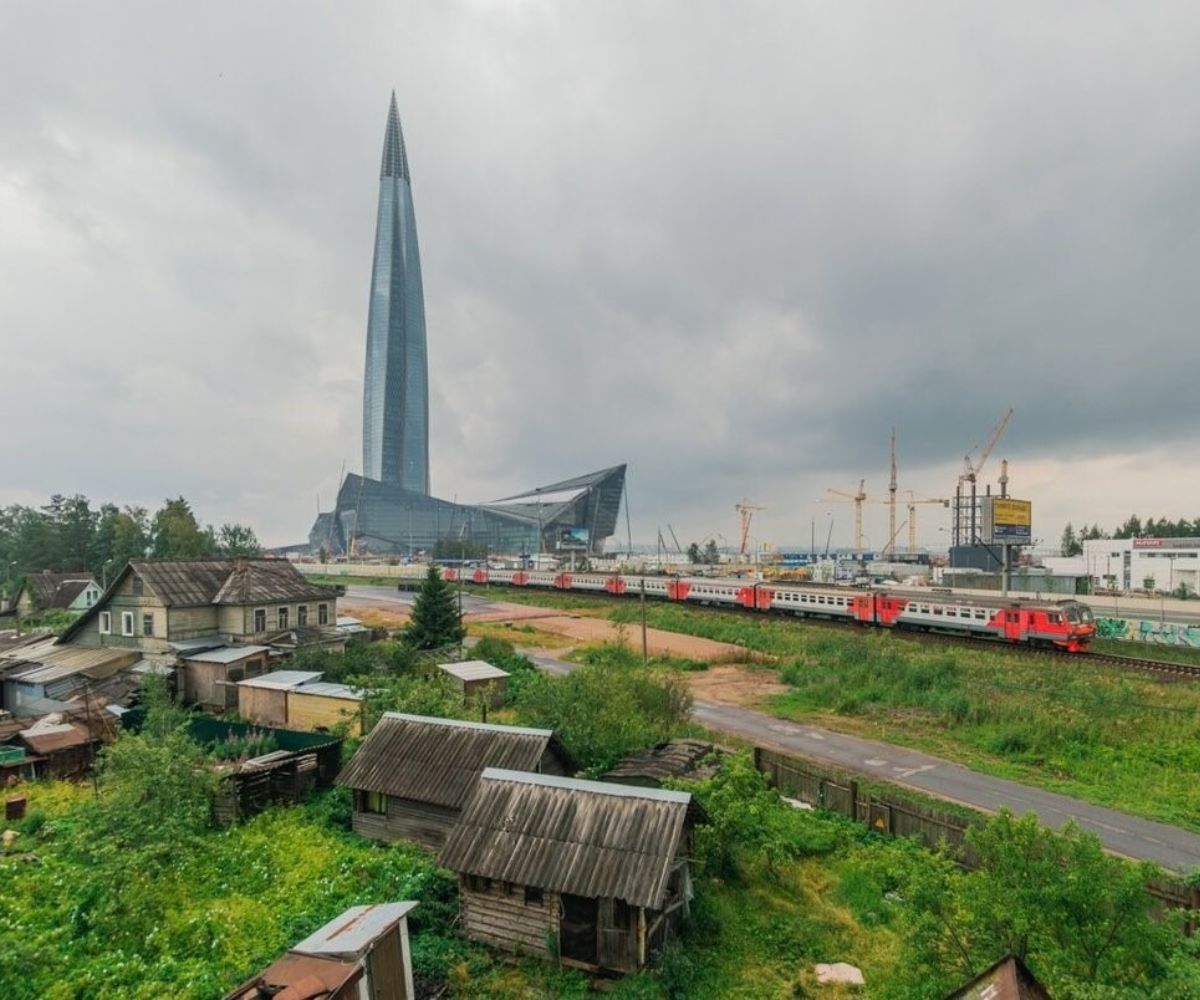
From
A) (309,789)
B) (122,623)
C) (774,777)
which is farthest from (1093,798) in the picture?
(122,623)

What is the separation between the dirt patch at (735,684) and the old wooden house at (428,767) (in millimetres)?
16700

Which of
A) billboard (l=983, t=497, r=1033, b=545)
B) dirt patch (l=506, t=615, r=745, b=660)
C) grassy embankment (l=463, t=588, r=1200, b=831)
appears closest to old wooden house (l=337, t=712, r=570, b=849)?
grassy embankment (l=463, t=588, r=1200, b=831)

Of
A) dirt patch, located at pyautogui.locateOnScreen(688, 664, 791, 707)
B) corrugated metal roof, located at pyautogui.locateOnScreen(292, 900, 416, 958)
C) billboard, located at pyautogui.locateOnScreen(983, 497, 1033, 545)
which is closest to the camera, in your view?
corrugated metal roof, located at pyautogui.locateOnScreen(292, 900, 416, 958)

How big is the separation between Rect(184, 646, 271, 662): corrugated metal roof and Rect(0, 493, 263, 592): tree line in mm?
45165

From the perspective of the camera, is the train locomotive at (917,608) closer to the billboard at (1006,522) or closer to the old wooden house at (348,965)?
the billboard at (1006,522)

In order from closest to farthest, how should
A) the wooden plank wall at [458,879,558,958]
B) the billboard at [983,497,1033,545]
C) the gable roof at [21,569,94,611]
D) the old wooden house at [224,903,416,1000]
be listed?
the old wooden house at [224,903,416,1000], the wooden plank wall at [458,879,558,958], the gable roof at [21,569,94,611], the billboard at [983,497,1033,545]

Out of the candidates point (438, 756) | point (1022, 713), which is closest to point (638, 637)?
point (1022, 713)

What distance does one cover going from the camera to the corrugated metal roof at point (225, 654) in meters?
29.7

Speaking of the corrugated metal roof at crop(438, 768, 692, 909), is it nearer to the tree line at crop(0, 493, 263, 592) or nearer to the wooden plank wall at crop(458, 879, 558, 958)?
the wooden plank wall at crop(458, 879, 558, 958)

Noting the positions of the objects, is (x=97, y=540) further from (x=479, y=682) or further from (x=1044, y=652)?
(x=1044, y=652)

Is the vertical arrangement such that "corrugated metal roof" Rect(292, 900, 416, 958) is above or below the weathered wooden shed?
Answer: above

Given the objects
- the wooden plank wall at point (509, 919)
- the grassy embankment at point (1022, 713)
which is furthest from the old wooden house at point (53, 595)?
the wooden plank wall at point (509, 919)

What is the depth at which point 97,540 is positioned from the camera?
78750mm

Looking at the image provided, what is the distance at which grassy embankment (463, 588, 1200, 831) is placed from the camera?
20703mm
